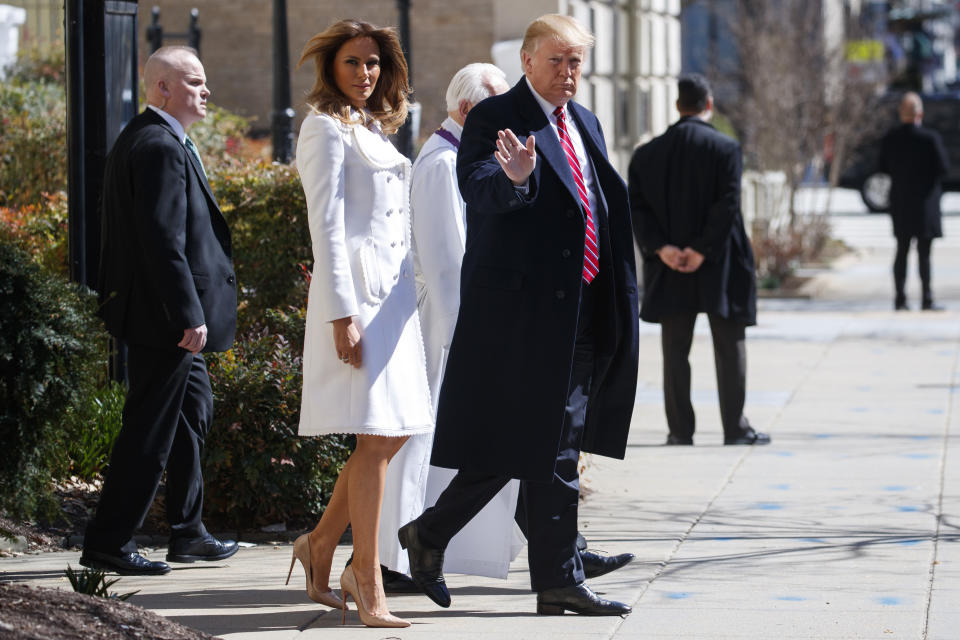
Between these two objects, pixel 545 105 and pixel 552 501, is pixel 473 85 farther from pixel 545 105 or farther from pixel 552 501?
pixel 552 501

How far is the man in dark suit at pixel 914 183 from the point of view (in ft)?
48.0

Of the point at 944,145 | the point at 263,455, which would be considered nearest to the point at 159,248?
the point at 263,455

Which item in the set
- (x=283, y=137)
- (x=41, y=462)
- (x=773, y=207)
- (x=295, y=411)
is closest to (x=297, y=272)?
(x=295, y=411)

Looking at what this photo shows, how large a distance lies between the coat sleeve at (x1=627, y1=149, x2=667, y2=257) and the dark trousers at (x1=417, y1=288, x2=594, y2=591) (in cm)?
350

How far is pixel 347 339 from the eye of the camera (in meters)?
4.81

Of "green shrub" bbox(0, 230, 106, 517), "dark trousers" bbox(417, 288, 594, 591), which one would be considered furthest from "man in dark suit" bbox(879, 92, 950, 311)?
A: "green shrub" bbox(0, 230, 106, 517)

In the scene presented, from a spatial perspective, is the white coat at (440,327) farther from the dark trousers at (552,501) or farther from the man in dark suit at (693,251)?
the man in dark suit at (693,251)

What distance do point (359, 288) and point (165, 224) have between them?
1.01m

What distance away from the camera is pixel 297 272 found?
26.6ft

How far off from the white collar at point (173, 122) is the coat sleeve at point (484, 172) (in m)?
1.28

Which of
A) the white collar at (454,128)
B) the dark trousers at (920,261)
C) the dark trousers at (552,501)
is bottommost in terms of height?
the dark trousers at (552,501)

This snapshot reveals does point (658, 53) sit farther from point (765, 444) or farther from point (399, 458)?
point (399, 458)

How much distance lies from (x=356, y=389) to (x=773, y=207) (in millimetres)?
17682

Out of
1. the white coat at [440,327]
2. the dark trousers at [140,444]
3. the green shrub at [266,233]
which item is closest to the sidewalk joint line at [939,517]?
the white coat at [440,327]
